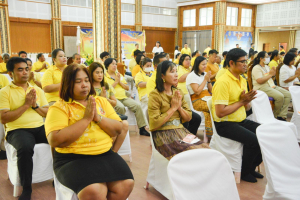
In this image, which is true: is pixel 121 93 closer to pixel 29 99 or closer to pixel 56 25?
pixel 29 99

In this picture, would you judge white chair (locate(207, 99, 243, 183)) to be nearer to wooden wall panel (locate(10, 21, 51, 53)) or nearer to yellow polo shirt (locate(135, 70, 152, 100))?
yellow polo shirt (locate(135, 70, 152, 100))

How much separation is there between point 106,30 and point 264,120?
16.9 feet

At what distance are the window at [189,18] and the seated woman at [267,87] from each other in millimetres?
12183

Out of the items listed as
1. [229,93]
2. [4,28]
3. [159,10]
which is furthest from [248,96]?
[159,10]

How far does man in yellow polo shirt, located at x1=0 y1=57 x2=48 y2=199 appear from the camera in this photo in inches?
92.0

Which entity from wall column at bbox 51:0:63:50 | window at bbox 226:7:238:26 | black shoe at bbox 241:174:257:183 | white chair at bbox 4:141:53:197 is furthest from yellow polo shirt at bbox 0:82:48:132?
window at bbox 226:7:238:26

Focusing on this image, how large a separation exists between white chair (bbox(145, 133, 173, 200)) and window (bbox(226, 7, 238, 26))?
14520mm

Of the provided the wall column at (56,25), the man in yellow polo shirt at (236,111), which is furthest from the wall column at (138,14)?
the man in yellow polo shirt at (236,111)

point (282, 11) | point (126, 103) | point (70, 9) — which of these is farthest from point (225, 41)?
point (126, 103)

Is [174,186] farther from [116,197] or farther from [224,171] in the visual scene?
[116,197]

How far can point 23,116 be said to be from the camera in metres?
2.56

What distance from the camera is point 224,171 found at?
1.40 meters

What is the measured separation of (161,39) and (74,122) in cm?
1586

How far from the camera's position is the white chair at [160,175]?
89.6 inches
